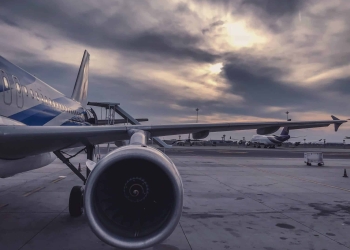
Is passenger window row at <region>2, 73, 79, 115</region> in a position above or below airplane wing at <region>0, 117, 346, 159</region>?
above

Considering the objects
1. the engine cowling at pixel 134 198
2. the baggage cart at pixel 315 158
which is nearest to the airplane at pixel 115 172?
the engine cowling at pixel 134 198

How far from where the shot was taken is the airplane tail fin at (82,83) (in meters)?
13.7

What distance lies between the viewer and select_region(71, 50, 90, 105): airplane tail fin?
45.0 feet

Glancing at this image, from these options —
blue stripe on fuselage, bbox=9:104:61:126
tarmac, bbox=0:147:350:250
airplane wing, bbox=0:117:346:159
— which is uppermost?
blue stripe on fuselage, bbox=9:104:61:126

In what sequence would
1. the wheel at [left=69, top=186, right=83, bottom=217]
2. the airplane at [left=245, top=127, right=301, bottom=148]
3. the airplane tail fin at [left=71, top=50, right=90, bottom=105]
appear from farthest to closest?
1. the airplane at [left=245, top=127, right=301, bottom=148]
2. the airplane tail fin at [left=71, top=50, right=90, bottom=105]
3. the wheel at [left=69, top=186, right=83, bottom=217]

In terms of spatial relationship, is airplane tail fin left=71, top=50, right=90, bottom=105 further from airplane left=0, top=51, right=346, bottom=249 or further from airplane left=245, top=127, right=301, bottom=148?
airplane left=245, top=127, right=301, bottom=148

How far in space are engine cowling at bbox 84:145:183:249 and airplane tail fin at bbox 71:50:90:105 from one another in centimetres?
977

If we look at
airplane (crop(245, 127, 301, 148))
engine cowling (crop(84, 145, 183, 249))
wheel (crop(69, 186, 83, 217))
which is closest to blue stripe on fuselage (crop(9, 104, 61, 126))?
wheel (crop(69, 186, 83, 217))

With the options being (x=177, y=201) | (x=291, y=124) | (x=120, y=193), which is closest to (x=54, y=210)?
(x=120, y=193)

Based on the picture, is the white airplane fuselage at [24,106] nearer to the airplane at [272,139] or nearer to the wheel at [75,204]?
the wheel at [75,204]

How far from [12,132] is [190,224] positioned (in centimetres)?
406

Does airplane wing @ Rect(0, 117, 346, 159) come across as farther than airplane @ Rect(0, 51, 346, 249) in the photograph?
Yes

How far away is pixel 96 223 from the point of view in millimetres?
3869

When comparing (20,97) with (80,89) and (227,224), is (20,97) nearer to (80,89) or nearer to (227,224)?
(227,224)
